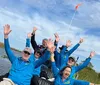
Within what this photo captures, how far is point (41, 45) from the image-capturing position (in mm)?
14906

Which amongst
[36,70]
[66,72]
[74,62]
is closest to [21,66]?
[66,72]

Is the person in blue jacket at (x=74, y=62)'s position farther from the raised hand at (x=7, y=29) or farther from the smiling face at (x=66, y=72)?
the raised hand at (x=7, y=29)

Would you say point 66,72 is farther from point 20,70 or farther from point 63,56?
point 63,56

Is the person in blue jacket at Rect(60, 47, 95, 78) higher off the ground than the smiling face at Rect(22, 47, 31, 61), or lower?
higher

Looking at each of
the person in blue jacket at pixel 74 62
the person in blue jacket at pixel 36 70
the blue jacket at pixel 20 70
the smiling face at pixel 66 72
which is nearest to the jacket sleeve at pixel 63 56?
the person in blue jacket at pixel 74 62

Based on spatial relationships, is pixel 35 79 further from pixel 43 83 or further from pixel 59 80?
pixel 59 80

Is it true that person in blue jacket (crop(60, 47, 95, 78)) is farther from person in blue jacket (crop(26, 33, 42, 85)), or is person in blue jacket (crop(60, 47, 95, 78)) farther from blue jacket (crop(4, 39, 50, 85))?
blue jacket (crop(4, 39, 50, 85))

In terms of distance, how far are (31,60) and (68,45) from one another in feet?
11.6

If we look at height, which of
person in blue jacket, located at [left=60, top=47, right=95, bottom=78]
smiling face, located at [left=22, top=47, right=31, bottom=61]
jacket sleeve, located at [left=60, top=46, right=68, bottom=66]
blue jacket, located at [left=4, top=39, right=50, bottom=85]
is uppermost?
jacket sleeve, located at [left=60, top=46, right=68, bottom=66]

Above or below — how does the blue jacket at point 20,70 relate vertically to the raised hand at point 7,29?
below

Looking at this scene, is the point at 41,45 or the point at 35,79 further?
the point at 41,45

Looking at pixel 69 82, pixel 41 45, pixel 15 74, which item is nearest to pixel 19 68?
pixel 15 74

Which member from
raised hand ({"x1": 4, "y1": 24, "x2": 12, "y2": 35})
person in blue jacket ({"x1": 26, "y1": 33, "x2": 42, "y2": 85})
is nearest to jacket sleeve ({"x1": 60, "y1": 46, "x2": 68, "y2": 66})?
person in blue jacket ({"x1": 26, "y1": 33, "x2": 42, "y2": 85})

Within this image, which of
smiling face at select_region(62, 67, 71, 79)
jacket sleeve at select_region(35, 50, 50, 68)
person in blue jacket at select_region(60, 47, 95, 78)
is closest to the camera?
smiling face at select_region(62, 67, 71, 79)
